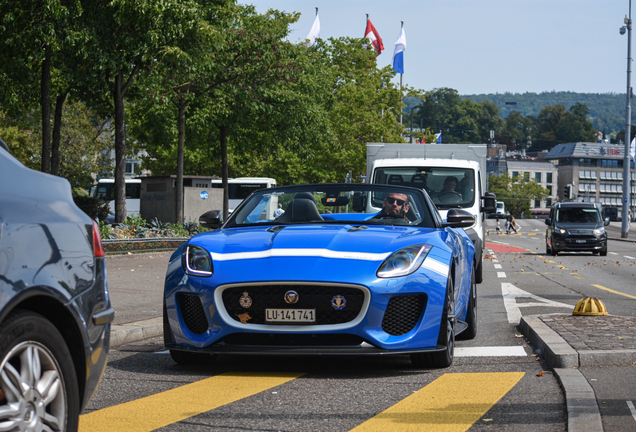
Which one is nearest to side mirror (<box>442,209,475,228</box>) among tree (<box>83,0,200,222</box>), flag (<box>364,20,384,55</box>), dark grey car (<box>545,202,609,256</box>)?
tree (<box>83,0,200,222</box>)

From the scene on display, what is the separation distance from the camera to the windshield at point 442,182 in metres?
15.4

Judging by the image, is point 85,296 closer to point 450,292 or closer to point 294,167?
point 450,292

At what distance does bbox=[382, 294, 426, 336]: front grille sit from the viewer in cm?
553

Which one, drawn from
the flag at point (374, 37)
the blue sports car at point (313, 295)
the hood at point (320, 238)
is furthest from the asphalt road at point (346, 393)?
the flag at point (374, 37)

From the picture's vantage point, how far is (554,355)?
604 cm

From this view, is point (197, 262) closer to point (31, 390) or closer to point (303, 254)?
point (303, 254)

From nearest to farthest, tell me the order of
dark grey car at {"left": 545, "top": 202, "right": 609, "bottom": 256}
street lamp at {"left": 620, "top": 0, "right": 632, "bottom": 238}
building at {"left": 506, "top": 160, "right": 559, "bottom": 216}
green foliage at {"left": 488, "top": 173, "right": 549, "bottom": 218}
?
dark grey car at {"left": 545, "top": 202, "right": 609, "bottom": 256} → street lamp at {"left": 620, "top": 0, "right": 632, "bottom": 238} → green foliage at {"left": 488, "top": 173, "right": 549, "bottom": 218} → building at {"left": 506, "top": 160, "right": 559, "bottom": 216}

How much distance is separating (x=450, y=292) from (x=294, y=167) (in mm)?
43357

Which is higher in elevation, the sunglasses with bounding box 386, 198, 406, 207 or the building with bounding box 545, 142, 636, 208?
the sunglasses with bounding box 386, 198, 406, 207

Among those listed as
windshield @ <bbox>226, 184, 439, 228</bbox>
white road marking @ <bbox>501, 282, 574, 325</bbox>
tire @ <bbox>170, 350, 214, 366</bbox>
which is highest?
windshield @ <bbox>226, 184, 439, 228</bbox>

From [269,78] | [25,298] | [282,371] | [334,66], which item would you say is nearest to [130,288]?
[282,371]

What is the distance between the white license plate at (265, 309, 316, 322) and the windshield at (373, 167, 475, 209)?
9998 mm

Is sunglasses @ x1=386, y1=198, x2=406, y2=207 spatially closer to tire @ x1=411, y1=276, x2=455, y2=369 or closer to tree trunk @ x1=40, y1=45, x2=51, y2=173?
tire @ x1=411, y1=276, x2=455, y2=369

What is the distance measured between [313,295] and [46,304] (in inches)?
98.7
